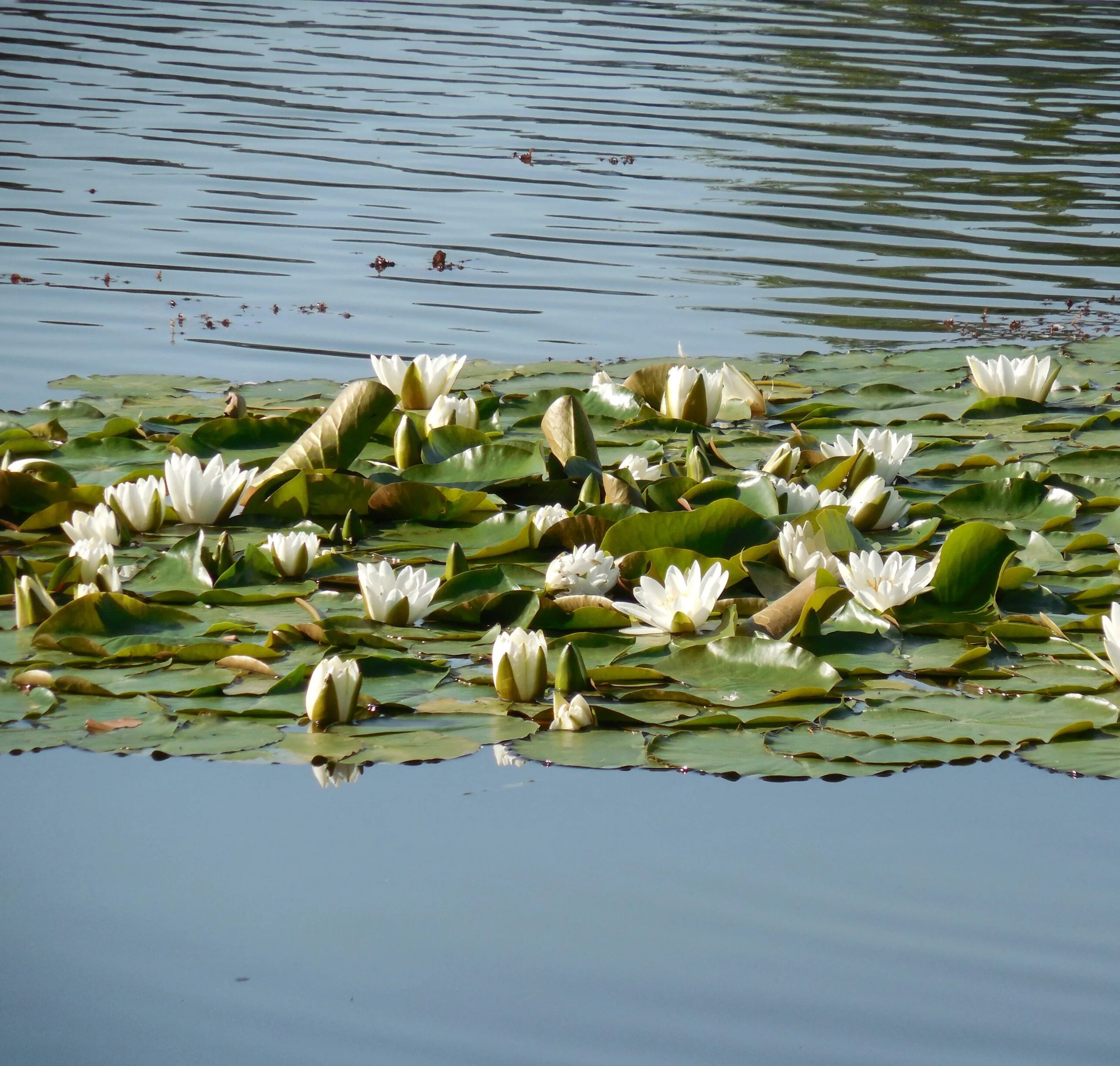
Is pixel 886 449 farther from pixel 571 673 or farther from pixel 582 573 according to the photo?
pixel 571 673

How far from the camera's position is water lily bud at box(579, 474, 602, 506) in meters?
3.41

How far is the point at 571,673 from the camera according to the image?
2500 mm

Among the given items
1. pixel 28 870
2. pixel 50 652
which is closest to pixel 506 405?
pixel 50 652

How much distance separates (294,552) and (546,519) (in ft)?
1.87

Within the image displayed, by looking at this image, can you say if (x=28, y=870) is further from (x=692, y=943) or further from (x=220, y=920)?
(x=692, y=943)

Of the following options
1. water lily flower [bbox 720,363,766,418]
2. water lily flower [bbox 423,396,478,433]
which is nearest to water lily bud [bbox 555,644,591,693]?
water lily flower [bbox 423,396,478,433]

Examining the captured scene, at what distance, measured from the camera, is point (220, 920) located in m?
1.97

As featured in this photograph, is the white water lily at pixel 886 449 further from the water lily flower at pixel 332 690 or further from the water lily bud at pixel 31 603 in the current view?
the water lily bud at pixel 31 603

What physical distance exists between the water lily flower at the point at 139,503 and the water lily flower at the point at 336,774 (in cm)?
119

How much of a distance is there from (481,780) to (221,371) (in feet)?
11.0

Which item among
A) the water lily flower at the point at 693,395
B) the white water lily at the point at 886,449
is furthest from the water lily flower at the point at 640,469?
the water lily flower at the point at 693,395

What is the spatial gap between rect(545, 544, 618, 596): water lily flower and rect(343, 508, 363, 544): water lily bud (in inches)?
23.2

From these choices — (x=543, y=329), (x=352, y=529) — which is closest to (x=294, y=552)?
(x=352, y=529)

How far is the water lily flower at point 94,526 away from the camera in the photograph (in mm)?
3109
